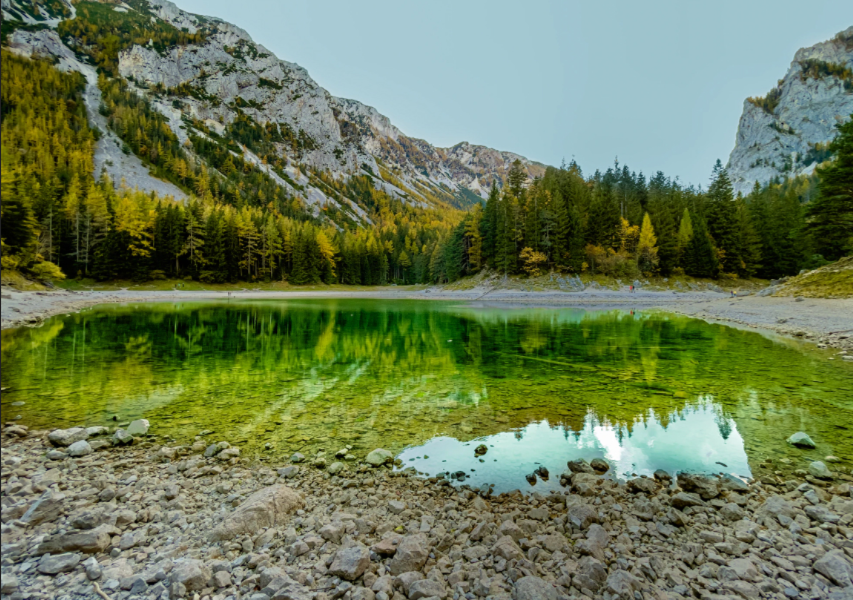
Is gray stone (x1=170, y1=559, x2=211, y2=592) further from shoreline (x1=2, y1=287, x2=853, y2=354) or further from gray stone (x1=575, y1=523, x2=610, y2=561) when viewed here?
gray stone (x1=575, y1=523, x2=610, y2=561)

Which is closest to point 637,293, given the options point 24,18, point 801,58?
point 801,58

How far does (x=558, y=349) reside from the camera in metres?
16.5

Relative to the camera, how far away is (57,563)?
310cm

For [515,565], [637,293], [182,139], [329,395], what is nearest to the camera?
[515,565]

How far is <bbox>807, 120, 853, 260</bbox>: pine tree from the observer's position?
31.6m

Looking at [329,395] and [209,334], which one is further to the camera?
[209,334]

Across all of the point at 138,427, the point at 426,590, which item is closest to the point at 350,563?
the point at 426,590

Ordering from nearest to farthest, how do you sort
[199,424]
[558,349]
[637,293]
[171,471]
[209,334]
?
[171,471], [199,424], [558,349], [209,334], [637,293]

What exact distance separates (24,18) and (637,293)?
242m

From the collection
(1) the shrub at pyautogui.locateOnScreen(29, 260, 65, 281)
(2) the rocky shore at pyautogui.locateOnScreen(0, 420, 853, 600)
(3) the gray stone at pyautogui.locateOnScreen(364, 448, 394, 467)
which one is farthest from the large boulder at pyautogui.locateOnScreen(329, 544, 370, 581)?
(1) the shrub at pyautogui.locateOnScreen(29, 260, 65, 281)

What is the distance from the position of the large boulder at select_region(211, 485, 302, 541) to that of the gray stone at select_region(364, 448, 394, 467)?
4.64 ft

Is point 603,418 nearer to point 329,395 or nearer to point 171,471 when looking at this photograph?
point 329,395

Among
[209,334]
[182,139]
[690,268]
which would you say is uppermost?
[182,139]

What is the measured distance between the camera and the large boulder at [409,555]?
369 cm
